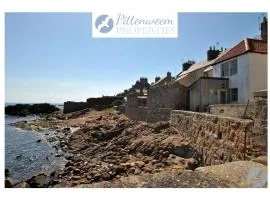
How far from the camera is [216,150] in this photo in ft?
24.9

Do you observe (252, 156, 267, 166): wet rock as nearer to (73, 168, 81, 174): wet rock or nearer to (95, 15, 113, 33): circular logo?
(95, 15, 113, 33): circular logo

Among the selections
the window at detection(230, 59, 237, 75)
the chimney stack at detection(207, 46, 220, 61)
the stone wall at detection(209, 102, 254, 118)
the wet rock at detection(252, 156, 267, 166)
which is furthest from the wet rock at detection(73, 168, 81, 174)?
the chimney stack at detection(207, 46, 220, 61)

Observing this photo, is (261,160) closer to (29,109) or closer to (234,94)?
(234,94)

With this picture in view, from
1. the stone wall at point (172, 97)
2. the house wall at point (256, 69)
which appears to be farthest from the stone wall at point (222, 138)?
the stone wall at point (172, 97)

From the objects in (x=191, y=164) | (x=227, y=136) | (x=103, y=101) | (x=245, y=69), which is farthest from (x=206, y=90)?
(x=103, y=101)

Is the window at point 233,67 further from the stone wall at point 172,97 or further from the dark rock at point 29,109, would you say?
the dark rock at point 29,109

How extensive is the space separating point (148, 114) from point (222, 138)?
9.52 m

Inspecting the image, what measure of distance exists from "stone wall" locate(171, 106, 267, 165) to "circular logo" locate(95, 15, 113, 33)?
3442 millimetres

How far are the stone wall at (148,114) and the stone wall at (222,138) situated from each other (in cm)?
386

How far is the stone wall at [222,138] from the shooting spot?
6.04m
